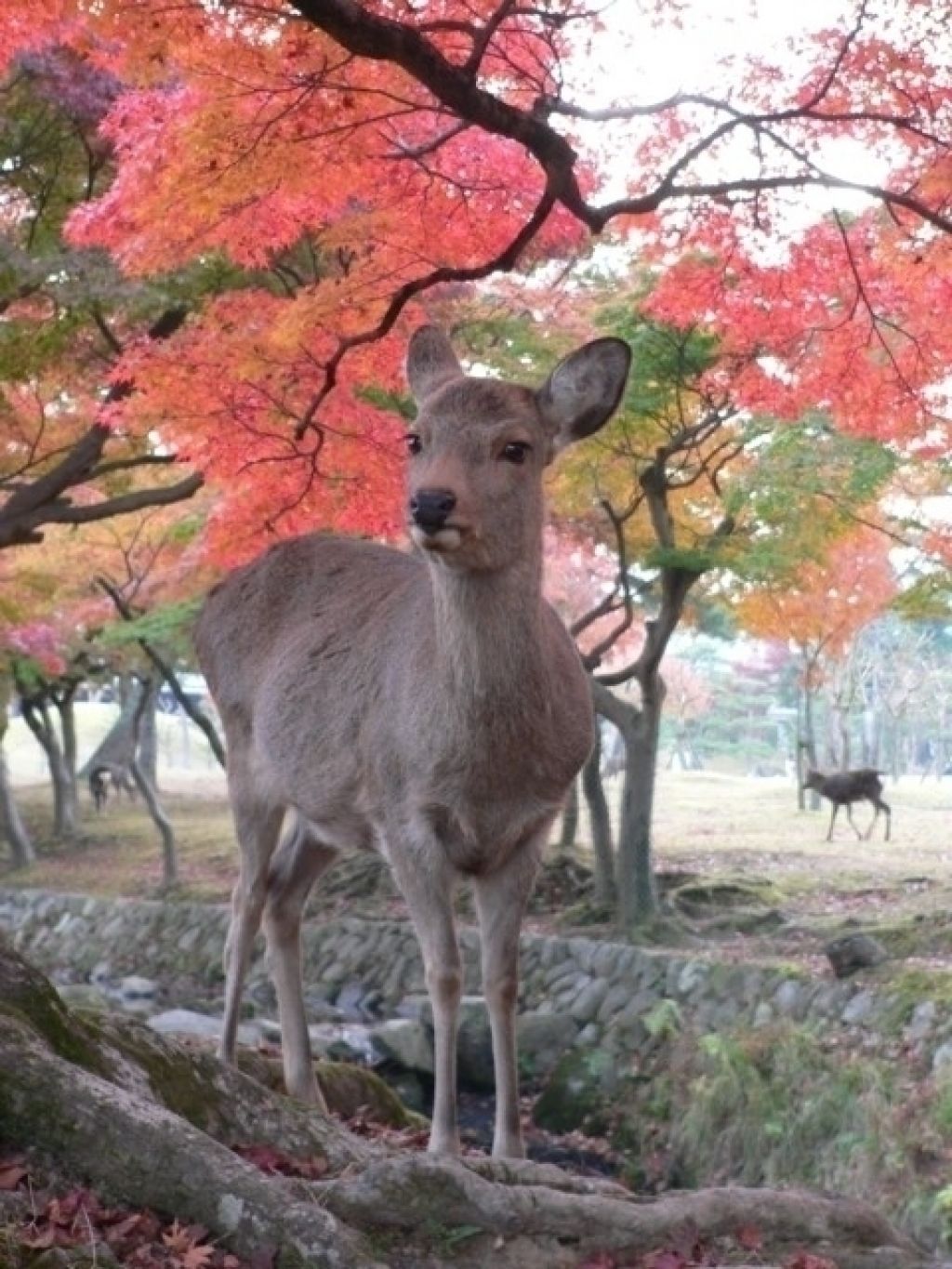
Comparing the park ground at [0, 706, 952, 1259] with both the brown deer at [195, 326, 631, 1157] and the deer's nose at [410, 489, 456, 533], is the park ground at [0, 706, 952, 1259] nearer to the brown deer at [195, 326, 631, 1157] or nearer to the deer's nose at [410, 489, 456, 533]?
the brown deer at [195, 326, 631, 1157]

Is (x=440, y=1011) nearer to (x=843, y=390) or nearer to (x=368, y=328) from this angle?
(x=368, y=328)

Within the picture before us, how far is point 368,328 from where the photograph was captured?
9.10 metres

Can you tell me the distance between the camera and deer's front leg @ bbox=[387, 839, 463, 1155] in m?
4.50

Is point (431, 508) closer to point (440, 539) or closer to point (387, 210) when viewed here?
point (440, 539)

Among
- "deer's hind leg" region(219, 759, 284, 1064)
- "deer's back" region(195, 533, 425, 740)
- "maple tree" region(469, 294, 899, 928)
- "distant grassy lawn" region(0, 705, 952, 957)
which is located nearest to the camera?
"deer's back" region(195, 533, 425, 740)

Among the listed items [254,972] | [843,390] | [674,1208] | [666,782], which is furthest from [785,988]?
[666,782]

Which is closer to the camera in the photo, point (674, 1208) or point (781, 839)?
point (674, 1208)

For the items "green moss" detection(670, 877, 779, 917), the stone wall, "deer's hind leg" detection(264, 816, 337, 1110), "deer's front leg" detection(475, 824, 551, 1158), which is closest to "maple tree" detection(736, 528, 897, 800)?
"green moss" detection(670, 877, 779, 917)

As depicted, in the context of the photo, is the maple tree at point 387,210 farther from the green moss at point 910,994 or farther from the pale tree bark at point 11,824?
the pale tree bark at point 11,824

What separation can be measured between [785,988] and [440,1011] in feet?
26.2

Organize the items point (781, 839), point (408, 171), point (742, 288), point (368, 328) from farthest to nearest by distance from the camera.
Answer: point (781, 839) → point (742, 288) → point (368, 328) → point (408, 171)

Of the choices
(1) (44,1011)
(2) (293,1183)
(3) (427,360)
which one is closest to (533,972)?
(3) (427,360)

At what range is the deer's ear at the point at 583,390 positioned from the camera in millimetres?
4480

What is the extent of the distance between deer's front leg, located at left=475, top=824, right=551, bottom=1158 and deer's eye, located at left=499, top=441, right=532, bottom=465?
1.17 meters
